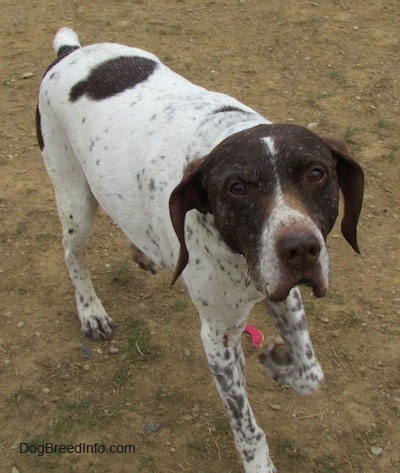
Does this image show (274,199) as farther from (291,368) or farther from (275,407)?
(275,407)

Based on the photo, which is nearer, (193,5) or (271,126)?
(271,126)

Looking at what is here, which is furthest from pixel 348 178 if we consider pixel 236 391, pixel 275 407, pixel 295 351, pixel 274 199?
pixel 275 407

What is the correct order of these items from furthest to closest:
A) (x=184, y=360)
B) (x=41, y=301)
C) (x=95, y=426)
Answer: (x=41, y=301)
(x=184, y=360)
(x=95, y=426)

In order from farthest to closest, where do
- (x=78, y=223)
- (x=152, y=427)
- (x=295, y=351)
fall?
(x=78, y=223) → (x=152, y=427) → (x=295, y=351)

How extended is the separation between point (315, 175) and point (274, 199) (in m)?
0.20

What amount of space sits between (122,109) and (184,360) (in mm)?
1570

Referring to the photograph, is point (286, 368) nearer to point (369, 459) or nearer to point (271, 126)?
point (369, 459)

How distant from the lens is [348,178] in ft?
10.3

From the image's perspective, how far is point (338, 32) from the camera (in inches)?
300

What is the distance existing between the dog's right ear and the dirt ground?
1458 mm

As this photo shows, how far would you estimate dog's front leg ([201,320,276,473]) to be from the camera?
3.57 m

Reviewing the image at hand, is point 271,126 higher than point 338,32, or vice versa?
point 271,126

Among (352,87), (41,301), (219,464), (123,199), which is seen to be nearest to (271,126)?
(123,199)

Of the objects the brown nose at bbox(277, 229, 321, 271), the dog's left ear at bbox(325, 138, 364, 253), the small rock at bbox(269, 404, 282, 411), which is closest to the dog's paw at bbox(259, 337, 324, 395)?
the small rock at bbox(269, 404, 282, 411)
